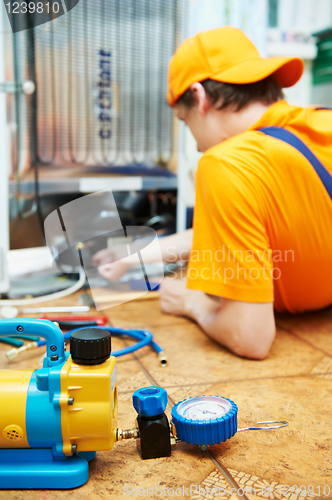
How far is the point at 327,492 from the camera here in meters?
0.53

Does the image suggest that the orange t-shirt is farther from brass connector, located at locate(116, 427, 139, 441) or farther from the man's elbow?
brass connector, located at locate(116, 427, 139, 441)

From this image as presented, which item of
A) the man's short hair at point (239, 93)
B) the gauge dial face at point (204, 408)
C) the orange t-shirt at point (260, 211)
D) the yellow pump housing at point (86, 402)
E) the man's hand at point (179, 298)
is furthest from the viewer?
the man's hand at point (179, 298)

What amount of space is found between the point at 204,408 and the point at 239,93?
0.70 m

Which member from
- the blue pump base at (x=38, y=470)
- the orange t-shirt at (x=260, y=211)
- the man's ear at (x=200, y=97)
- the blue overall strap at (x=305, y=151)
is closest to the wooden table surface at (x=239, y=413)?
the blue pump base at (x=38, y=470)

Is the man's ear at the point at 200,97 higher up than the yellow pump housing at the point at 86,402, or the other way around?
the man's ear at the point at 200,97

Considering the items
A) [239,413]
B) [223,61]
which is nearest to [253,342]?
[239,413]

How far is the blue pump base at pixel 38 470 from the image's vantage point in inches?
20.7

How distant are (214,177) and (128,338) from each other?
0.44 meters

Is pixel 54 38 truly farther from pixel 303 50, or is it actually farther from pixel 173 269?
pixel 303 50

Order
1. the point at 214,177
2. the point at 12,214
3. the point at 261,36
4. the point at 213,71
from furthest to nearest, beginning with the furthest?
the point at 261,36 < the point at 12,214 < the point at 213,71 < the point at 214,177

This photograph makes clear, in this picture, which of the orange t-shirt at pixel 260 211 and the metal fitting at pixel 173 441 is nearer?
the metal fitting at pixel 173 441

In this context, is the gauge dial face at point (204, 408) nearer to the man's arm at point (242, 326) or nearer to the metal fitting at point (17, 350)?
the man's arm at point (242, 326)

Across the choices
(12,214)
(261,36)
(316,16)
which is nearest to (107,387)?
(12,214)

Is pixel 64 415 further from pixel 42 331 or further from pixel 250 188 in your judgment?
pixel 250 188
